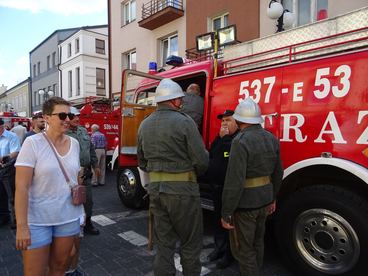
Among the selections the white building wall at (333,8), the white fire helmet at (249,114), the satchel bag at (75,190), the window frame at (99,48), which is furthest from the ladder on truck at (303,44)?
the window frame at (99,48)

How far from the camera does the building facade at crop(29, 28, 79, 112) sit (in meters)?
29.5

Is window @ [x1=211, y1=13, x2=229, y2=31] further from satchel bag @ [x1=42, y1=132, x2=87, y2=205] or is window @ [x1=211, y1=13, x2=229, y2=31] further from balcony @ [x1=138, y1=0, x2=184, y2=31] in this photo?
satchel bag @ [x1=42, y1=132, x2=87, y2=205]

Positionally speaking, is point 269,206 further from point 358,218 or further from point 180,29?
point 180,29

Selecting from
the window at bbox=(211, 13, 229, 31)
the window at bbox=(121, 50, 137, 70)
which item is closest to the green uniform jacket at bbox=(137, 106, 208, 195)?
the window at bbox=(211, 13, 229, 31)

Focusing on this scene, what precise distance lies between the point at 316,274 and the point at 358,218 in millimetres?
Result: 740

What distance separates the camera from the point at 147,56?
1421 centimetres

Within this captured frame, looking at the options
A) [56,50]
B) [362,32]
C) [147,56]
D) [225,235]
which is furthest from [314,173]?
[56,50]

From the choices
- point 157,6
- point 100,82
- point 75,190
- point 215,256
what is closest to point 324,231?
point 215,256

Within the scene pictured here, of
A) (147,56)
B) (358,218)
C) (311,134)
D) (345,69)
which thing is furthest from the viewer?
(147,56)

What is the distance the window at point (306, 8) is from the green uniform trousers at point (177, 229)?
294 inches

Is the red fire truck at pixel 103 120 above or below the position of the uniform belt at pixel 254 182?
above

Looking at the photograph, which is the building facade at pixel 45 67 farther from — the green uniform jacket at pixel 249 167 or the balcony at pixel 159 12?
the green uniform jacket at pixel 249 167

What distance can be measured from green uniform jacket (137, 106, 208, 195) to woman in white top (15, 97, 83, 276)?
658 mm

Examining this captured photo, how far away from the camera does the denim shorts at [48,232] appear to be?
2.26 m
